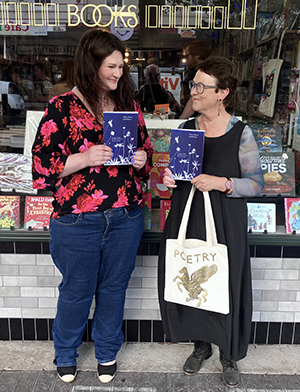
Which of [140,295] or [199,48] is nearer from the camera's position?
[140,295]

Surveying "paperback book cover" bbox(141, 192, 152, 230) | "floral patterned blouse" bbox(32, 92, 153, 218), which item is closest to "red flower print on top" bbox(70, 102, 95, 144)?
"floral patterned blouse" bbox(32, 92, 153, 218)

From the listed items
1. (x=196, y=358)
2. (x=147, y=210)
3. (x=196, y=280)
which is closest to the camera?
(x=196, y=280)

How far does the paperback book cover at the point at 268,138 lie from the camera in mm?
2840

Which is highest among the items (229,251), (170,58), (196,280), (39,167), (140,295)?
(170,58)

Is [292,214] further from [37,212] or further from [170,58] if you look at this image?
[37,212]

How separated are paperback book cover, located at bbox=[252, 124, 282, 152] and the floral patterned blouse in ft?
3.81

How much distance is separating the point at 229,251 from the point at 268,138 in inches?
43.4

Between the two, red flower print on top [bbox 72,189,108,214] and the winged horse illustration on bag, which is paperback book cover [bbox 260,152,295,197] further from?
red flower print on top [bbox 72,189,108,214]

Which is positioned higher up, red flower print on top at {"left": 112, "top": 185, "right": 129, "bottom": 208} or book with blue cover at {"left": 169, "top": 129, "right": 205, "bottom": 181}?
book with blue cover at {"left": 169, "top": 129, "right": 205, "bottom": 181}

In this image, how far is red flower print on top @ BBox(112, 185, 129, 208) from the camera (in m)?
2.05

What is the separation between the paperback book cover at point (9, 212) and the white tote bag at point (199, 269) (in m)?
1.07

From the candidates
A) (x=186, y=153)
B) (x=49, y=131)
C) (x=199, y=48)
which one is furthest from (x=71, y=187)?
(x=199, y=48)

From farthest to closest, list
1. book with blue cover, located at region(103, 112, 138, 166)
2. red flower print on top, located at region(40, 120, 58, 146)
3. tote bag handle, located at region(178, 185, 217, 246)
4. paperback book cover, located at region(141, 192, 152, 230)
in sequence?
1. paperback book cover, located at region(141, 192, 152, 230)
2. tote bag handle, located at region(178, 185, 217, 246)
3. red flower print on top, located at region(40, 120, 58, 146)
4. book with blue cover, located at region(103, 112, 138, 166)

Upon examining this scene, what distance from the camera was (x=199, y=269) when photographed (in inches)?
81.8
